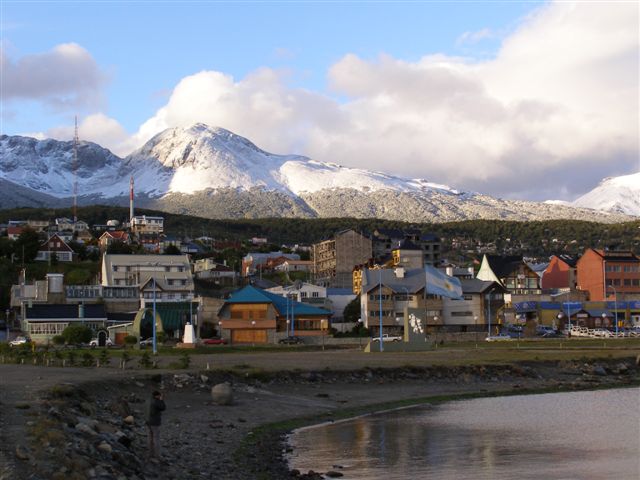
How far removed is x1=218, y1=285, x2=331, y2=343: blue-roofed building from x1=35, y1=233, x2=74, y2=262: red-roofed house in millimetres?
57172

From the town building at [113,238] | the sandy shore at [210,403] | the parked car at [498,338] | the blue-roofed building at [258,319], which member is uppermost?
the town building at [113,238]

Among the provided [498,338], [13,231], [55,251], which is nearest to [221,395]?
[498,338]

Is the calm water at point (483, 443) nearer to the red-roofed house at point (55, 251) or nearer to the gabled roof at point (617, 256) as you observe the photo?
the gabled roof at point (617, 256)

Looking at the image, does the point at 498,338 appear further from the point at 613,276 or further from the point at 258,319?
the point at 613,276

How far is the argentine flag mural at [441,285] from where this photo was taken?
107 m

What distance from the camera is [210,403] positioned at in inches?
1688

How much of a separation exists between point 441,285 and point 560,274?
4730 cm

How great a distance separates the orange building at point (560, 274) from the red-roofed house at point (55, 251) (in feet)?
254

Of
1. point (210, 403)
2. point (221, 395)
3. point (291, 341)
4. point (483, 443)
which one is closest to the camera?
point (483, 443)

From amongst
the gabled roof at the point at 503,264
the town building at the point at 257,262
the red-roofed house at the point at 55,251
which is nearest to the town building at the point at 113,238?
the red-roofed house at the point at 55,251

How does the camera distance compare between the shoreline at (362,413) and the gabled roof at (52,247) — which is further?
the gabled roof at (52,247)

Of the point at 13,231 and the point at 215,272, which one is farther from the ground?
the point at 13,231

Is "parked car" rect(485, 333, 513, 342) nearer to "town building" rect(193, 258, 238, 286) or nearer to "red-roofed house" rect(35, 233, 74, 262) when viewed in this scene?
"town building" rect(193, 258, 238, 286)

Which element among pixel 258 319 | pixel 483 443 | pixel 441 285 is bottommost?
pixel 483 443
